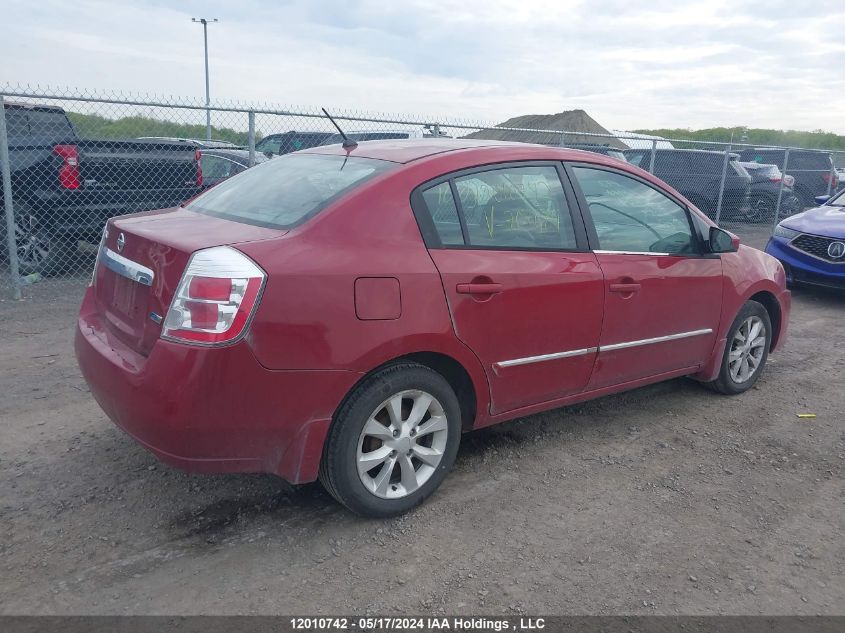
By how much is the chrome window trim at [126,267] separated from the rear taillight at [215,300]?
286 millimetres

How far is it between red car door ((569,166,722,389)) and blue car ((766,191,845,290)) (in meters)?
4.45

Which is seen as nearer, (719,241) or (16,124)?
(719,241)

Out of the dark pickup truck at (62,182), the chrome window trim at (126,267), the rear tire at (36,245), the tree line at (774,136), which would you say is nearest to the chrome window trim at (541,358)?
the chrome window trim at (126,267)

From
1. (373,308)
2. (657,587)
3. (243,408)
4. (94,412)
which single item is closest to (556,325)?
(373,308)

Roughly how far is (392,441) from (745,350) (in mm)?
2974

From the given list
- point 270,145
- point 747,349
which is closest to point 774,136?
point 270,145

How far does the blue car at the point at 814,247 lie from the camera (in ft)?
26.1

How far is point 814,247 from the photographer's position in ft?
26.9

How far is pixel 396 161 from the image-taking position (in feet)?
11.0

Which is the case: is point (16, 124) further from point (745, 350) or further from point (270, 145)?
point (270, 145)

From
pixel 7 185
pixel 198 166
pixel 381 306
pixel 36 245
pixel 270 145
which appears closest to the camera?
pixel 381 306

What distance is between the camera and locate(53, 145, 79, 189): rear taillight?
25.9 feet

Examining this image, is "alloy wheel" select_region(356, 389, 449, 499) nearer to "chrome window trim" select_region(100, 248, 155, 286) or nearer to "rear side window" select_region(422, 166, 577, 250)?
"rear side window" select_region(422, 166, 577, 250)

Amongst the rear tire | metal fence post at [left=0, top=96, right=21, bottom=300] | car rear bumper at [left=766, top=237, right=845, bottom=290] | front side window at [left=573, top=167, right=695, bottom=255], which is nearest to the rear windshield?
front side window at [left=573, top=167, right=695, bottom=255]
